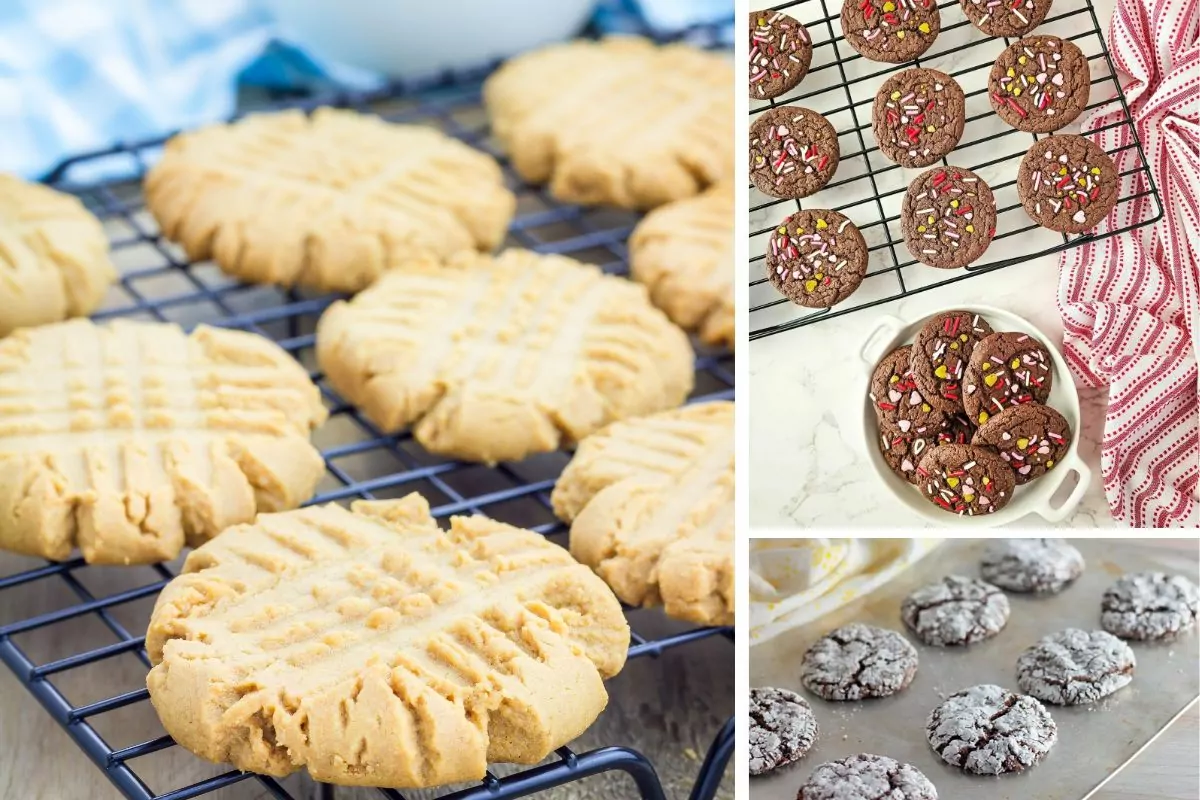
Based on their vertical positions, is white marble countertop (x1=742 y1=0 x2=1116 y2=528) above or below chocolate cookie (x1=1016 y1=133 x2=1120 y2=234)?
below

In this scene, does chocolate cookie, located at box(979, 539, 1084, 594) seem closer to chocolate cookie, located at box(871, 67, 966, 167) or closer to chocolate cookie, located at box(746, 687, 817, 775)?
chocolate cookie, located at box(746, 687, 817, 775)

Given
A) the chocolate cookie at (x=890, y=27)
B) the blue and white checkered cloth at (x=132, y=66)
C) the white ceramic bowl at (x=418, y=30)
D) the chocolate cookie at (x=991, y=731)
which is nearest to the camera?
the chocolate cookie at (x=890, y=27)

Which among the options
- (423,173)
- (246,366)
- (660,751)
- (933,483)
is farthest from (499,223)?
(933,483)

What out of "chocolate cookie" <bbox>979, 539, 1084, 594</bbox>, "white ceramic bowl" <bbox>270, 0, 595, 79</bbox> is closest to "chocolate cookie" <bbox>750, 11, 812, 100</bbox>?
"chocolate cookie" <bbox>979, 539, 1084, 594</bbox>

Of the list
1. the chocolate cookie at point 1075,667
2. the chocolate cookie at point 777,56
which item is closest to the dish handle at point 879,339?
the chocolate cookie at point 777,56

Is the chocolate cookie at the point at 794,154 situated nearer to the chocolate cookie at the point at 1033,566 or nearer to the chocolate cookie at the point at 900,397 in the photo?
the chocolate cookie at the point at 900,397

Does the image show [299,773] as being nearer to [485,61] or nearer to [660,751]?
[660,751]
